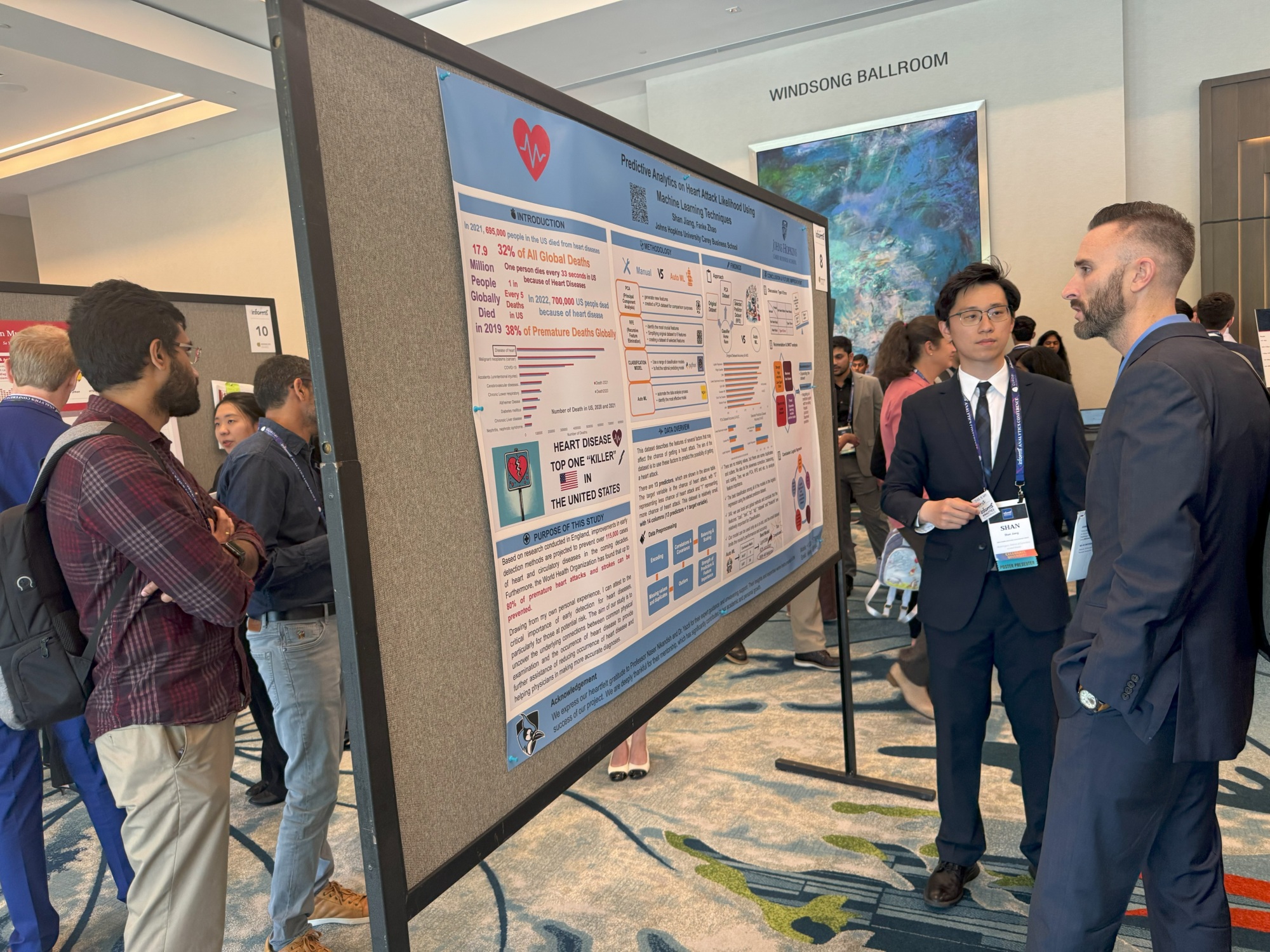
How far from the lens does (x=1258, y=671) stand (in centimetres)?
367

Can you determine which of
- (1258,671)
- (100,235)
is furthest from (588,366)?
(100,235)

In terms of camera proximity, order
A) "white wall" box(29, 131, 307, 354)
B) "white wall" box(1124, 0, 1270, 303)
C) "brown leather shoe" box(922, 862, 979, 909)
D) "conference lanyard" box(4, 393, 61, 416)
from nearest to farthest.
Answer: "brown leather shoe" box(922, 862, 979, 909) → "conference lanyard" box(4, 393, 61, 416) → "white wall" box(1124, 0, 1270, 303) → "white wall" box(29, 131, 307, 354)

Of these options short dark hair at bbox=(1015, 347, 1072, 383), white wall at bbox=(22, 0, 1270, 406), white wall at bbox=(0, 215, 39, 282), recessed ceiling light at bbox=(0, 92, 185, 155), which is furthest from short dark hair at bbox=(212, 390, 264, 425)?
white wall at bbox=(0, 215, 39, 282)

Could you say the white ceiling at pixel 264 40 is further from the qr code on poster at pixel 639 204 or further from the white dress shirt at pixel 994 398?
the qr code on poster at pixel 639 204

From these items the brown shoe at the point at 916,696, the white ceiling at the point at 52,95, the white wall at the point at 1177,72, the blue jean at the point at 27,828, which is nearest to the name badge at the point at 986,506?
the brown shoe at the point at 916,696

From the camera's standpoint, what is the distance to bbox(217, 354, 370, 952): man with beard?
2109 mm

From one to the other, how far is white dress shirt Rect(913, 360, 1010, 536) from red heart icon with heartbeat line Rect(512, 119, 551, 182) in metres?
1.39

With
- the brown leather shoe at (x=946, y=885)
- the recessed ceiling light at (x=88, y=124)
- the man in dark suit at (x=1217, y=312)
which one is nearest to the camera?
the brown leather shoe at (x=946, y=885)

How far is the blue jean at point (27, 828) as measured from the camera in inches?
84.5

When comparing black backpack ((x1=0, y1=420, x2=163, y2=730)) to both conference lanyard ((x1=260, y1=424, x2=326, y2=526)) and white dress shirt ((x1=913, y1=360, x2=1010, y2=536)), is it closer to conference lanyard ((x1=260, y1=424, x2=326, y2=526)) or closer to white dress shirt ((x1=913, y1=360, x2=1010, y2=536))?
conference lanyard ((x1=260, y1=424, x2=326, y2=526))

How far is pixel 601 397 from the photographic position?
4.88ft

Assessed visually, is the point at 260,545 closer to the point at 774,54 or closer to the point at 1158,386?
the point at 1158,386

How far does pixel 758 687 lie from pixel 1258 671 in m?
2.20

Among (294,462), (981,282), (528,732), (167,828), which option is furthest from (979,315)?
(167,828)
